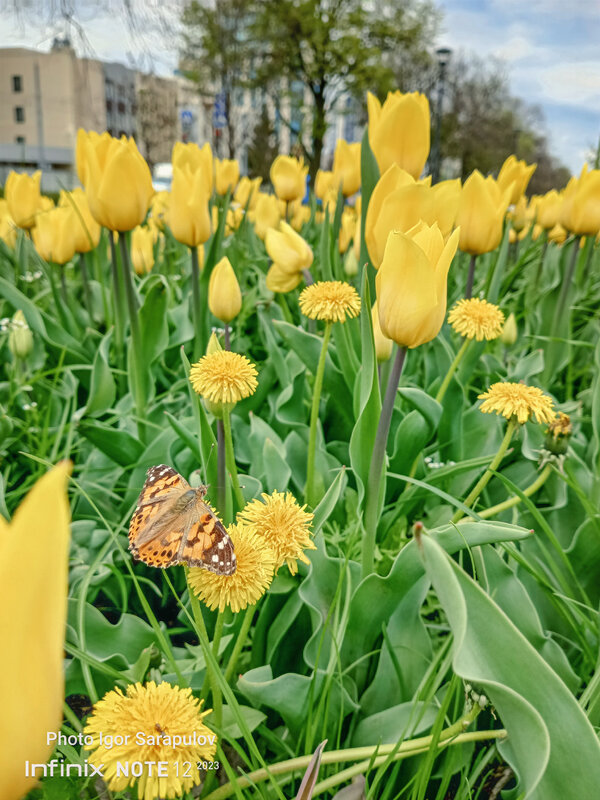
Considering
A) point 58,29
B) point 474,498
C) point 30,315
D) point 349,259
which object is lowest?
point 474,498

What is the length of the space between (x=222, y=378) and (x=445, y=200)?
420 mm

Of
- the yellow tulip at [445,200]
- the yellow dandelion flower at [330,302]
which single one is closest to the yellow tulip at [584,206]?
the yellow tulip at [445,200]

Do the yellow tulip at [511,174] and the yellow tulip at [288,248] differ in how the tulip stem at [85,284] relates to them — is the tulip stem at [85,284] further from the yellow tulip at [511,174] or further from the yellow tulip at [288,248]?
the yellow tulip at [511,174]

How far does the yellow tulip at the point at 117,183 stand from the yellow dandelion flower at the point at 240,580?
888 millimetres

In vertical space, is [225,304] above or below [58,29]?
below

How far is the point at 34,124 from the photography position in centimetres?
3747

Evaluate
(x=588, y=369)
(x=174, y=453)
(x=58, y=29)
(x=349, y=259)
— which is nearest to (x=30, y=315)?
(x=174, y=453)

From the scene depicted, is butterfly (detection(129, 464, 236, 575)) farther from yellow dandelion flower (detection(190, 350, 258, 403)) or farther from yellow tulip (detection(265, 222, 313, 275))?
yellow tulip (detection(265, 222, 313, 275))

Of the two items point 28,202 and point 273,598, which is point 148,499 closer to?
point 273,598

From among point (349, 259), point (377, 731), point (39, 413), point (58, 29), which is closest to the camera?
point (377, 731)

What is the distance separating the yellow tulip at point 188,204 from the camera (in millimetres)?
1309

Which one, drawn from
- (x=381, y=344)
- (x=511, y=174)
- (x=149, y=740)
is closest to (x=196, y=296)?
(x=381, y=344)

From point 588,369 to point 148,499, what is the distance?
5.24ft

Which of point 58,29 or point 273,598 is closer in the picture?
point 273,598
